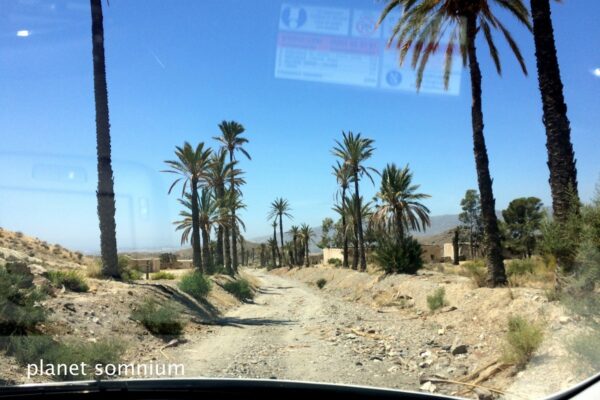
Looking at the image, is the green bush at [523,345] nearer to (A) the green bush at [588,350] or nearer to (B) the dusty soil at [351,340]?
(B) the dusty soil at [351,340]

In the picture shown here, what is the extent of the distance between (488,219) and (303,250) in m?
73.7

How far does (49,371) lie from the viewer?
8.27 meters

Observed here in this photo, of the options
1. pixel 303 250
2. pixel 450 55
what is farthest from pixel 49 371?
pixel 303 250

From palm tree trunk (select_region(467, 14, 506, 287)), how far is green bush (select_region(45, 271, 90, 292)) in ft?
42.1

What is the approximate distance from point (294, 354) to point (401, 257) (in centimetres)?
2076

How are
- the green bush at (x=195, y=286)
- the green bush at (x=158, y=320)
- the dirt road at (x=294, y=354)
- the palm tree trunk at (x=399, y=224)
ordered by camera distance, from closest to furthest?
the dirt road at (x=294, y=354) → the green bush at (x=158, y=320) → the green bush at (x=195, y=286) → the palm tree trunk at (x=399, y=224)

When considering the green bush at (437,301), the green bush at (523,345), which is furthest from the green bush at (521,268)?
the green bush at (523,345)

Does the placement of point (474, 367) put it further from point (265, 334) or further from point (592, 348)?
Answer: point (265, 334)

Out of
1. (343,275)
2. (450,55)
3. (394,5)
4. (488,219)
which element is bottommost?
(343,275)

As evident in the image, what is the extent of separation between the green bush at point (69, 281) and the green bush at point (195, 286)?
702 centimetres

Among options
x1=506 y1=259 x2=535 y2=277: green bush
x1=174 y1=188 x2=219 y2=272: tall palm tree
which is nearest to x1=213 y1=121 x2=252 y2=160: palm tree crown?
x1=174 y1=188 x2=219 y2=272: tall palm tree

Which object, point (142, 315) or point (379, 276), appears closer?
point (142, 315)

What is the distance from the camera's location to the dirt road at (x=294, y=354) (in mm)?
9430

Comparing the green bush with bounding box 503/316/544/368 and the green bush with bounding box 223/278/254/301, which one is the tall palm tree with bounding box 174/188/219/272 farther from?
the green bush with bounding box 503/316/544/368
